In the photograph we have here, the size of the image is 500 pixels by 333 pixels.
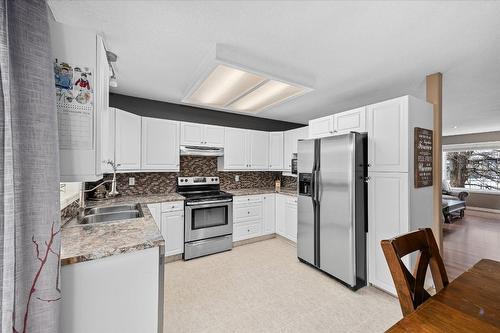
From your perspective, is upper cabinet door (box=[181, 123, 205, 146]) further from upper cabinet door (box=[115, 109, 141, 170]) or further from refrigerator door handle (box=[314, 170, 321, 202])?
refrigerator door handle (box=[314, 170, 321, 202])

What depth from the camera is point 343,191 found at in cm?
242

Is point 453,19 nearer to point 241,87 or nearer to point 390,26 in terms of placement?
point 390,26

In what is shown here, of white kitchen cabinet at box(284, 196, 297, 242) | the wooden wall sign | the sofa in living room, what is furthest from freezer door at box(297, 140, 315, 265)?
the sofa in living room

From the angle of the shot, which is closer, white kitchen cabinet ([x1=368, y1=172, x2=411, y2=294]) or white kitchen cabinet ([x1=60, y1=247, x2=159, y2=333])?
white kitchen cabinet ([x1=60, y1=247, x2=159, y2=333])

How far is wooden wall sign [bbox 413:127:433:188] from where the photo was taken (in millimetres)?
2211

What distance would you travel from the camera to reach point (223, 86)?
2605 mm

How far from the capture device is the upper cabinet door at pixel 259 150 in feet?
13.7

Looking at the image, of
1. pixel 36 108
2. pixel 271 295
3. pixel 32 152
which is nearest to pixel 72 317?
pixel 32 152

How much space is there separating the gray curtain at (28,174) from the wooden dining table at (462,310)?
1.42 m

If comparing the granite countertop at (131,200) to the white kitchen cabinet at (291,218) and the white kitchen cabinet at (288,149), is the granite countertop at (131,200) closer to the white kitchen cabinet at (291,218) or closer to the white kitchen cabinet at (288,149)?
the white kitchen cabinet at (291,218)

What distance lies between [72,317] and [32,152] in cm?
95

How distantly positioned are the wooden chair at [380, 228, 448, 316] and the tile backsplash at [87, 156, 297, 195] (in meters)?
3.29

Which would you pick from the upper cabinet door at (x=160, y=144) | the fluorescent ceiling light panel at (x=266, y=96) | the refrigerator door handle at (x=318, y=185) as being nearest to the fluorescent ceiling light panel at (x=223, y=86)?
the fluorescent ceiling light panel at (x=266, y=96)

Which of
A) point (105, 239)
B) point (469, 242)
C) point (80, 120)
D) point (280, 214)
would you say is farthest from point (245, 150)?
point (469, 242)
